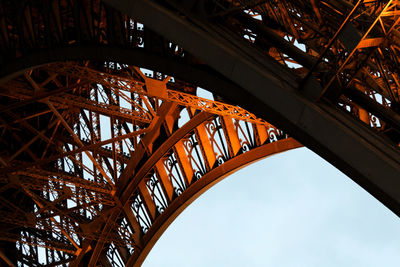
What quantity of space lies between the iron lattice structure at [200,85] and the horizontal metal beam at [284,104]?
0.7 inches

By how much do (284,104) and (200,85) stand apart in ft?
7.48

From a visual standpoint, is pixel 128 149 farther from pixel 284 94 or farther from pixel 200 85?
pixel 284 94

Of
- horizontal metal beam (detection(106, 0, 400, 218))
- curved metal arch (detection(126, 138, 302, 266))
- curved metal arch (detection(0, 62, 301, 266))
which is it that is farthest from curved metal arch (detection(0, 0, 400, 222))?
curved metal arch (detection(126, 138, 302, 266))

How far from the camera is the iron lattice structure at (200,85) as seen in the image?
8500 mm

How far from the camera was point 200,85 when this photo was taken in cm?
1047

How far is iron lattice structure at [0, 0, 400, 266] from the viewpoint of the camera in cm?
850

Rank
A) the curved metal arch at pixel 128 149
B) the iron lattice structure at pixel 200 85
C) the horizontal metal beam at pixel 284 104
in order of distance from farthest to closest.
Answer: the curved metal arch at pixel 128 149 → the iron lattice structure at pixel 200 85 → the horizontal metal beam at pixel 284 104

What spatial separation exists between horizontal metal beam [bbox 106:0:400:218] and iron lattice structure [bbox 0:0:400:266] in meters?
0.02

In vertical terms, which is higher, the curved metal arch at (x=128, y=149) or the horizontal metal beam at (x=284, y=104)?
the curved metal arch at (x=128, y=149)

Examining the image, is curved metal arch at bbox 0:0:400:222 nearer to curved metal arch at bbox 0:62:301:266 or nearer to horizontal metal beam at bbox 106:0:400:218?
horizontal metal beam at bbox 106:0:400:218

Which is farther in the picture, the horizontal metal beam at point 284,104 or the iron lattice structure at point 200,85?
the iron lattice structure at point 200,85

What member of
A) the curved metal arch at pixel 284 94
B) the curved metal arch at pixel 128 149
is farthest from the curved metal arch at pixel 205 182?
the curved metal arch at pixel 284 94

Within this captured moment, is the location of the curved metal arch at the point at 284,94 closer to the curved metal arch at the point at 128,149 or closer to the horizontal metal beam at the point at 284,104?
the horizontal metal beam at the point at 284,104

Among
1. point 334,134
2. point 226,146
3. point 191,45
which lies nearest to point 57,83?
point 226,146
